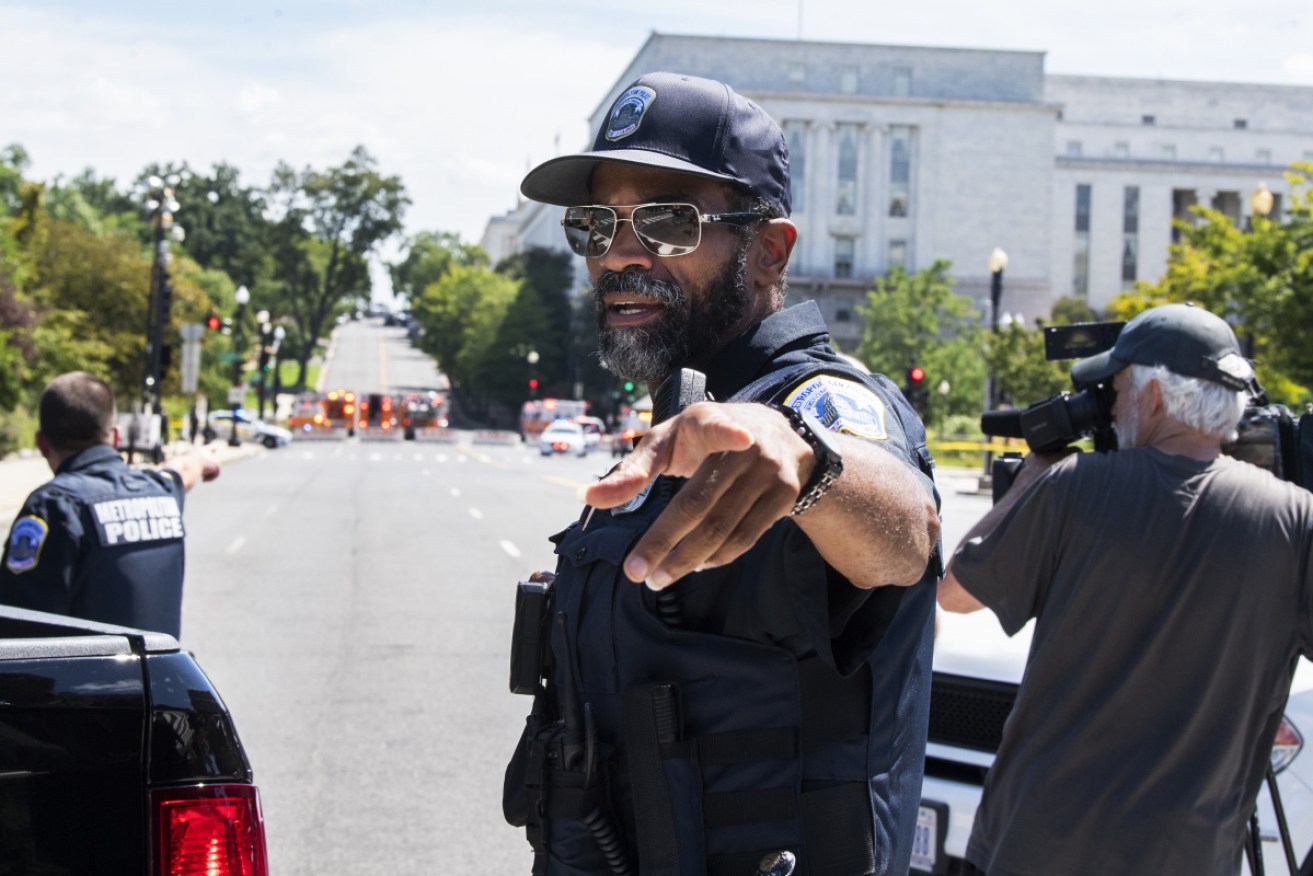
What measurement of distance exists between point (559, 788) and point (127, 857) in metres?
0.73

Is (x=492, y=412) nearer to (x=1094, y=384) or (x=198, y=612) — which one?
(x=198, y=612)

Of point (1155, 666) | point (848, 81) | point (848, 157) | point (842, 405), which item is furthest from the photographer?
point (848, 157)

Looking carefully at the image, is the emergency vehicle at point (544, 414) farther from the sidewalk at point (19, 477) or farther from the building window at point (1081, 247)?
the building window at point (1081, 247)

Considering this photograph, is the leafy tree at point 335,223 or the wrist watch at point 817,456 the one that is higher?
the leafy tree at point 335,223

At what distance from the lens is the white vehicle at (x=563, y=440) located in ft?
200

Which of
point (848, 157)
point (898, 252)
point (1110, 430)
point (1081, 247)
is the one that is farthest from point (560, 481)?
point (1081, 247)

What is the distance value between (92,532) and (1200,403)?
3.64 metres

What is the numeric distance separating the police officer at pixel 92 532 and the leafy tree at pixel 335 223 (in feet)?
328

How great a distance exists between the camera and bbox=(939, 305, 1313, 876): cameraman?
303 cm

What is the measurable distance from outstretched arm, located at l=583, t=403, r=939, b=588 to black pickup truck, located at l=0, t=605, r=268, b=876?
1.15 m

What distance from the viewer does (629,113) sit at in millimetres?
2410

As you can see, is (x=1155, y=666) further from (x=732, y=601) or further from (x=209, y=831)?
(x=209, y=831)

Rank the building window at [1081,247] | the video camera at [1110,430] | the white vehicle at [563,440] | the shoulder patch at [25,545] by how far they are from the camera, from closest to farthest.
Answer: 1. the video camera at [1110,430]
2. the shoulder patch at [25,545]
3. the white vehicle at [563,440]
4. the building window at [1081,247]

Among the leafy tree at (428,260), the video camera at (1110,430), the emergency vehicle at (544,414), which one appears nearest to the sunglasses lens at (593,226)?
the video camera at (1110,430)
